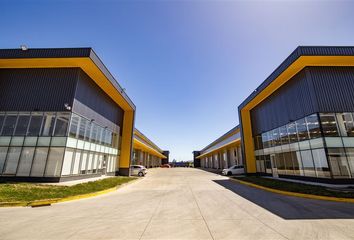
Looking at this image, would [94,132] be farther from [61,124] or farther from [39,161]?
[39,161]

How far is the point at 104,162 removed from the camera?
2369 cm

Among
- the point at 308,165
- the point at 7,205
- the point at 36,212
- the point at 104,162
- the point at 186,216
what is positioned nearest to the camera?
the point at 186,216

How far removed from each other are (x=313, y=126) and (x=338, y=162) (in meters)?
3.50

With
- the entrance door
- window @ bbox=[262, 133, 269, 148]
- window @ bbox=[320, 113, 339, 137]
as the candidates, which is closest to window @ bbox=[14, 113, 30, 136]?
window @ bbox=[320, 113, 339, 137]

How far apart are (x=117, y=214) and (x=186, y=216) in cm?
287

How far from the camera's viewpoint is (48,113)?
1686 centimetres

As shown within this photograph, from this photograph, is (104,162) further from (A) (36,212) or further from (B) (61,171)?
(A) (36,212)

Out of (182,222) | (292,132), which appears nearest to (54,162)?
(182,222)

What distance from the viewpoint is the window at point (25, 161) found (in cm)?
1519

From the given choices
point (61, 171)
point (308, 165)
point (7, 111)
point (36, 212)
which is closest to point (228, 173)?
point (308, 165)

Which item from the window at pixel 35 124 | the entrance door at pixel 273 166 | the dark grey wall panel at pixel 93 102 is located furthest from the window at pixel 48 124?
the entrance door at pixel 273 166

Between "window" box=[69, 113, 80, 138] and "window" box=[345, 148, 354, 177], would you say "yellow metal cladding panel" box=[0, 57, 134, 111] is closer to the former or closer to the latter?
"window" box=[69, 113, 80, 138]

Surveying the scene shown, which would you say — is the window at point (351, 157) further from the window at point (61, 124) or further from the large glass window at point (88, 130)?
the window at point (61, 124)

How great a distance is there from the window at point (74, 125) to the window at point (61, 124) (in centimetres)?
41
